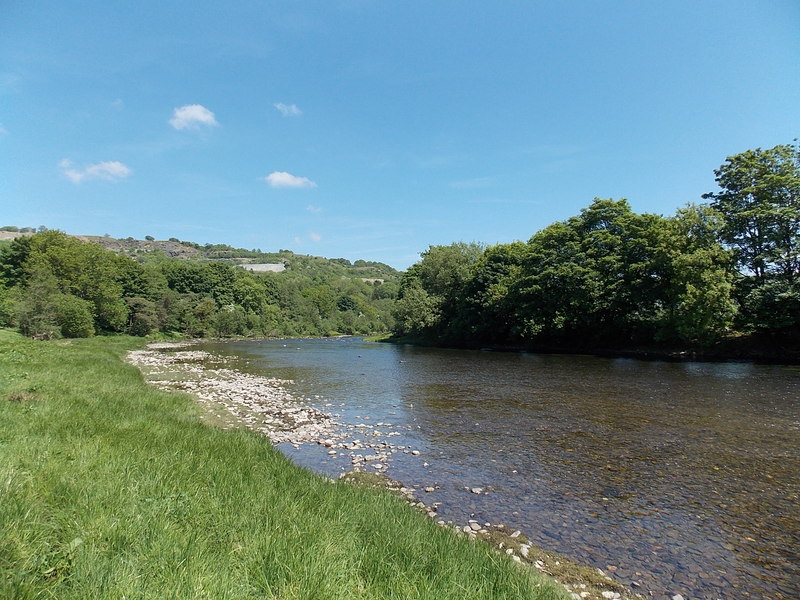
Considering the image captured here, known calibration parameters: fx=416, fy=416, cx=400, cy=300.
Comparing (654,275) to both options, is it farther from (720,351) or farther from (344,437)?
(344,437)

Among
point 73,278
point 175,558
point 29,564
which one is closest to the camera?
point 29,564

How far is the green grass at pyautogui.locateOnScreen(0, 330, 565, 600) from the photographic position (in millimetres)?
3613

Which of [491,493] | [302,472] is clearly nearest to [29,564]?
[302,472]

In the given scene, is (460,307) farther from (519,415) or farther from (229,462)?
(229,462)

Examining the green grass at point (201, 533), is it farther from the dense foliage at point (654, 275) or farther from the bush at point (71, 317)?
the bush at point (71, 317)

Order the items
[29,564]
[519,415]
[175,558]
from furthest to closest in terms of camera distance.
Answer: [519,415] → [175,558] → [29,564]

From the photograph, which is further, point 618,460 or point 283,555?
point 618,460

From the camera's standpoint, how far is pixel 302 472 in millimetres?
8609

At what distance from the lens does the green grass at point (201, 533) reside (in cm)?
361

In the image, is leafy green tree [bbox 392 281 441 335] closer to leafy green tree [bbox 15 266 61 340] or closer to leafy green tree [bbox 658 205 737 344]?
leafy green tree [bbox 658 205 737 344]

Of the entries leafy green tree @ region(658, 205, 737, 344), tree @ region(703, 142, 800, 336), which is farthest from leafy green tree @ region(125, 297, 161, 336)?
tree @ region(703, 142, 800, 336)

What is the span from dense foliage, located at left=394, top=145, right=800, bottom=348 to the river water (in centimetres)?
1868

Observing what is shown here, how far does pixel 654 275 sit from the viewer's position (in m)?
46.3

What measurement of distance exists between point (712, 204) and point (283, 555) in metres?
53.0
